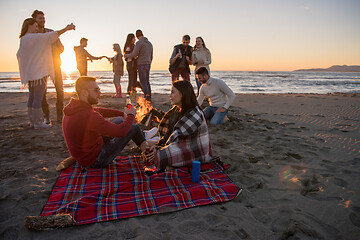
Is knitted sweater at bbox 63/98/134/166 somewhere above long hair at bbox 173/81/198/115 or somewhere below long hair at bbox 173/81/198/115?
below

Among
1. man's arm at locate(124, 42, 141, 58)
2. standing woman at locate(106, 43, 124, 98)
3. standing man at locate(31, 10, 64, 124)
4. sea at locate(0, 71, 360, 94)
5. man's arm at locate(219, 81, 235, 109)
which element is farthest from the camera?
sea at locate(0, 71, 360, 94)

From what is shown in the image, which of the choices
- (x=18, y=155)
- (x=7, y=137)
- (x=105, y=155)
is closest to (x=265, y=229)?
(x=105, y=155)

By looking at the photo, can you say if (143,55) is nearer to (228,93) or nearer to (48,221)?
(228,93)

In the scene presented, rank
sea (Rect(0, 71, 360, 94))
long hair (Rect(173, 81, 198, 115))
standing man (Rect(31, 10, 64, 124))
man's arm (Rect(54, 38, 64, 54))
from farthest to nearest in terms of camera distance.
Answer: sea (Rect(0, 71, 360, 94)) → man's arm (Rect(54, 38, 64, 54)) → standing man (Rect(31, 10, 64, 124)) → long hair (Rect(173, 81, 198, 115))

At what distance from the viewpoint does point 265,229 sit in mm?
2279

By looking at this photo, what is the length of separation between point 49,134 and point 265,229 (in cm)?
486

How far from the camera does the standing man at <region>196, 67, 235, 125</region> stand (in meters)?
5.91

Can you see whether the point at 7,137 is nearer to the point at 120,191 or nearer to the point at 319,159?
the point at 120,191

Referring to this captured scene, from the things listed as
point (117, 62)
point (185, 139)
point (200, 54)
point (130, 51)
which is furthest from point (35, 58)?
point (117, 62)

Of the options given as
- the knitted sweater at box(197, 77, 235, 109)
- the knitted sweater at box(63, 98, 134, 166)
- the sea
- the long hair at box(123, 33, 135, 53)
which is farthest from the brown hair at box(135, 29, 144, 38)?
the knitted sweater at box(63, 98, 134, 166)

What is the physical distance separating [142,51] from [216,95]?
3202mm

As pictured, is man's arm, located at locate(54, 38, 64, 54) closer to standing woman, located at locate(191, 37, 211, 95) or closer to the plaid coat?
the plaid coat

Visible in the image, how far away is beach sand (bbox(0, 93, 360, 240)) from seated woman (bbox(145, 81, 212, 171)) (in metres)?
0.64

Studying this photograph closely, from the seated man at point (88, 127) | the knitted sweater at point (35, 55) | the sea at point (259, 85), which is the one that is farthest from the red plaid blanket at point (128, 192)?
the sea at point (259, 85)
